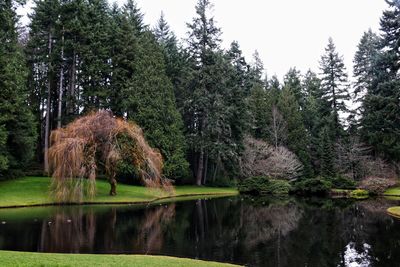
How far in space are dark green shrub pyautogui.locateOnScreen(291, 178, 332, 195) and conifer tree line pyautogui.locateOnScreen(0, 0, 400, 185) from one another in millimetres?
3632

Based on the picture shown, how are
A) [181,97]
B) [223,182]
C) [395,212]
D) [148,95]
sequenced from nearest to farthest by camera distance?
[395,212], [148,95], [223,182], [181,97]

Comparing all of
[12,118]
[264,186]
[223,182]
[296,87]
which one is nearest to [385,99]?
[264,186]

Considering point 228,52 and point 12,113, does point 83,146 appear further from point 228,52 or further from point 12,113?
point 228,52

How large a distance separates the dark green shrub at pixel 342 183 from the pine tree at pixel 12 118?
2996cm

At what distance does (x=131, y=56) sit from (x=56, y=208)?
74.4ft

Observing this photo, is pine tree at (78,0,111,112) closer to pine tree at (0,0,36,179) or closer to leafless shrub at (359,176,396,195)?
pine tree at (0,0,36,179)

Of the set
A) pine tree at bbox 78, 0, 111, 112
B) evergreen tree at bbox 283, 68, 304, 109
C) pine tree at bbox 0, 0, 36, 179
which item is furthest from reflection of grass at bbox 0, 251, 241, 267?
evergreen tree at bbox 283, 68, 304, 109

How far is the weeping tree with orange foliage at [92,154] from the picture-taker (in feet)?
85.5

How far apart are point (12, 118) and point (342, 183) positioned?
32.0m

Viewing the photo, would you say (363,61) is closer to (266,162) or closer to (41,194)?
(266,162)

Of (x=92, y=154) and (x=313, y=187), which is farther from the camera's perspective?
(x=313, y=187)

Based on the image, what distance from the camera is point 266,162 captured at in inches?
1802

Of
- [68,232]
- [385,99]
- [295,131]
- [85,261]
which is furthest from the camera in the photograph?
[295,131]

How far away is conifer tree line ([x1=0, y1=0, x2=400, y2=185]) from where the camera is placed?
34.0m
